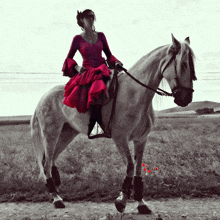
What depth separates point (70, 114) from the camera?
599 centimetres

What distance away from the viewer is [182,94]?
445 cm

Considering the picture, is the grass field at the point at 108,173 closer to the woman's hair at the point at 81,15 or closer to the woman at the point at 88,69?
the woman at the point at 88,69

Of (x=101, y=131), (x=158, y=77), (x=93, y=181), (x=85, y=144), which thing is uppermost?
(x=158, y=77)

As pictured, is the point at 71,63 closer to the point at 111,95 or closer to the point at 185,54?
the point at 111,95

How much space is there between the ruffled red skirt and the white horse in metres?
0.30

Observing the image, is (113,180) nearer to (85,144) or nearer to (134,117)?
(134,117)

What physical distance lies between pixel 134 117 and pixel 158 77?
30.4 inches

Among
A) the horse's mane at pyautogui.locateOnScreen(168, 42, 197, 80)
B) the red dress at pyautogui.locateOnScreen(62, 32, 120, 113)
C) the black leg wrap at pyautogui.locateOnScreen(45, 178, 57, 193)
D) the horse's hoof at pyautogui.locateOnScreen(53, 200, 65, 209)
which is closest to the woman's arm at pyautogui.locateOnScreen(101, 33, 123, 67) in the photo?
the red dress at pyautogui.locateOnScreen(62, 32, 120, 113)

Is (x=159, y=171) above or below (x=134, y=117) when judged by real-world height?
below

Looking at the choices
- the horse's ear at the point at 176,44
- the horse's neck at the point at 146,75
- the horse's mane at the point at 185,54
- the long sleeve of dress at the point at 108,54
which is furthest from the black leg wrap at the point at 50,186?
the horse's ear at the point at 176,44

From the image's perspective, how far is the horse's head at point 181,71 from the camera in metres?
4.43

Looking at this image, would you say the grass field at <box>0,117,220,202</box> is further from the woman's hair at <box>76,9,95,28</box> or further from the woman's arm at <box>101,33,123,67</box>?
the woman's hair at <box>76,9,95,28</box>

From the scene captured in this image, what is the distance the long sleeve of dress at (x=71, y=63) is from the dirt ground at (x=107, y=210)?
2.56 meters

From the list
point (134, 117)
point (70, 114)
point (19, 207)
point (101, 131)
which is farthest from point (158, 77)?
point (19, 207)
